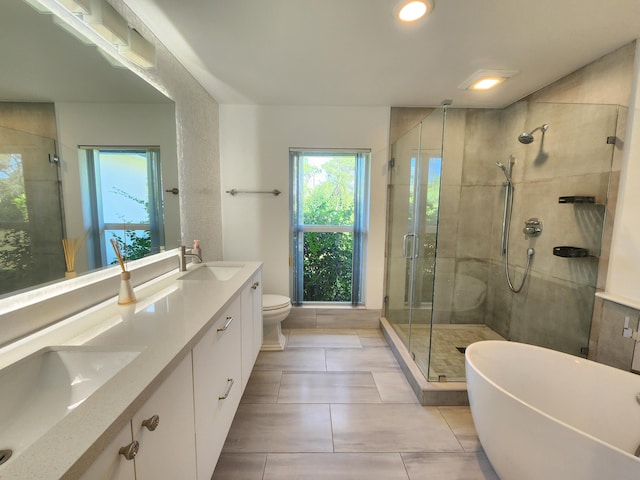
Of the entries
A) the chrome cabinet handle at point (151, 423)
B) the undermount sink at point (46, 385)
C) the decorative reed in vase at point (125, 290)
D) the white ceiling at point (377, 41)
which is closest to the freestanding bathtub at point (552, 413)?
the chrome cabinet handle at point (151, 423)

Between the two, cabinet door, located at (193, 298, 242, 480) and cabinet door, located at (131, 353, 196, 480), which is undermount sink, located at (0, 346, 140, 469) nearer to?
cabinet door, located at (131, 353, 196, 480)

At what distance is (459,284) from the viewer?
113 inches

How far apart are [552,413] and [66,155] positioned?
8.70 ft

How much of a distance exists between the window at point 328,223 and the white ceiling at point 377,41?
2.43 ft

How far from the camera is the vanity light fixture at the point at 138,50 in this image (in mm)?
1328

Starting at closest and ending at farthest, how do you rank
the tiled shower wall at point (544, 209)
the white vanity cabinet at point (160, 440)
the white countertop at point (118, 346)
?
the white countertop at point (118, 346) < the white vanity cabinet at point (160, 440) < the tiled shower wall at point (544, 209)

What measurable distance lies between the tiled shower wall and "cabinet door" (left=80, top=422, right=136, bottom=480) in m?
2.55

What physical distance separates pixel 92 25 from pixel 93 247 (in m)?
0.99

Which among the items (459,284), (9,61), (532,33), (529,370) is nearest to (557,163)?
(532,33)

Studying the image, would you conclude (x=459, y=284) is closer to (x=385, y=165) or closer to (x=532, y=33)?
(x=385, y=165)

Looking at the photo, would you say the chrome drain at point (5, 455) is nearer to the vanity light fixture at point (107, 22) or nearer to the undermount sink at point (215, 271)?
the undermount sink at point (215, 271)

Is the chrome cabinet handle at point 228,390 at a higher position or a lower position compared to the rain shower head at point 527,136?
lower

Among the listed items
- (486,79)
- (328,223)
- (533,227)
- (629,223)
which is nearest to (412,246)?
(328,223)

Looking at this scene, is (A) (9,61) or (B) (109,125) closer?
(A) (9,61)
